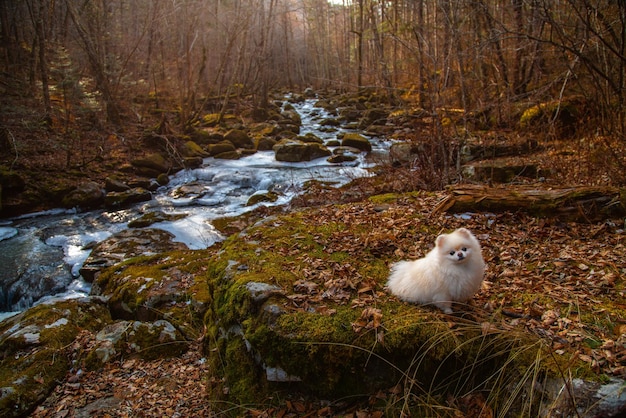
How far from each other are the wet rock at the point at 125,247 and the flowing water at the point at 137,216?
1.04 feet

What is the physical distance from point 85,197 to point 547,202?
13.0m

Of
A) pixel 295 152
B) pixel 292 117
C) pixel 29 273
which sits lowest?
pixel 29 273

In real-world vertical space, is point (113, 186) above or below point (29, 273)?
above

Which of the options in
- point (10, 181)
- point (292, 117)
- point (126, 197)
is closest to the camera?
point (10, 181)

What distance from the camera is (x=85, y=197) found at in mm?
12680

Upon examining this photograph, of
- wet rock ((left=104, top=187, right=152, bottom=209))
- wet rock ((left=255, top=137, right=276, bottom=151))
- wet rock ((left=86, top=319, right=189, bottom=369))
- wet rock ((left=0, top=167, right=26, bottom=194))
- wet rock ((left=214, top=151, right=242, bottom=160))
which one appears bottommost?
wet rock ((left=104, top=187, right=152, bottom=209))

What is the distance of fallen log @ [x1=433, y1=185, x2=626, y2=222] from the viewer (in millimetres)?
5113

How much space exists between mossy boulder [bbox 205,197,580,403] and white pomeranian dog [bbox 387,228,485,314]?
0.56 feet

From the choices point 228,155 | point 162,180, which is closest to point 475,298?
point 162,180

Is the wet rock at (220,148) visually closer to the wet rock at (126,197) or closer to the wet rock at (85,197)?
the wet rock at (126,197)

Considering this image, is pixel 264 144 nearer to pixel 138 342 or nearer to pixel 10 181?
pixel 10 181

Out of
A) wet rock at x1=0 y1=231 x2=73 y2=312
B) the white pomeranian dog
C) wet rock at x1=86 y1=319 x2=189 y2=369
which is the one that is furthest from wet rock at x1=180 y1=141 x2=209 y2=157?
the white pomeranian dog

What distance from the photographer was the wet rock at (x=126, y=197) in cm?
1288

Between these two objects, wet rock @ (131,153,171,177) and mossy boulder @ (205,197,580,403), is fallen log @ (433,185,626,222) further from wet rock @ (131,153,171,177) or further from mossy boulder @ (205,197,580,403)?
wet rock @ (131,153,171,177)
